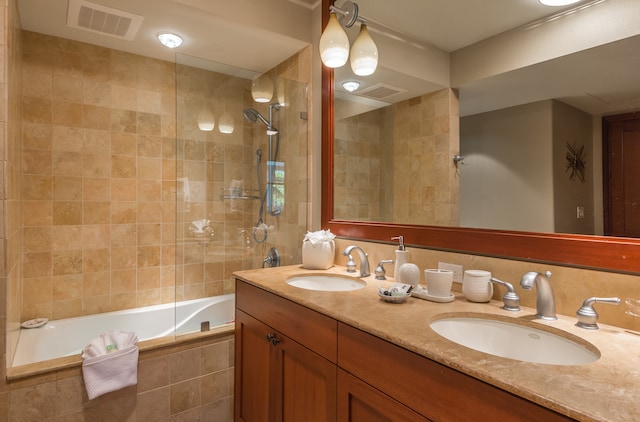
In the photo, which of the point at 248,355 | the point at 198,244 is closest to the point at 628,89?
the point at 248,355

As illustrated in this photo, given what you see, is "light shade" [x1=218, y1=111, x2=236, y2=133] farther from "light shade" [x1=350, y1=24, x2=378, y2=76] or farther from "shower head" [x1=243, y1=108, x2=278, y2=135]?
"light shade" [x1=350, y1=24, x2=378, y2=76]

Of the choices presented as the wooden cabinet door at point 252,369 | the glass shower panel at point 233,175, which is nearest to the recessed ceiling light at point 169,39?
the glass shower panel at point 233,175

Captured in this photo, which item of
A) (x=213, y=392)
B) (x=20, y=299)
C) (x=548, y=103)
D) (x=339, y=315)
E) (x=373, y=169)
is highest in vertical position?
(x=548, y=103)

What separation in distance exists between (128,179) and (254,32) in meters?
1.50

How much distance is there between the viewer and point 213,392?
→ 2.03m

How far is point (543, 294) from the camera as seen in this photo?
3.50 feet

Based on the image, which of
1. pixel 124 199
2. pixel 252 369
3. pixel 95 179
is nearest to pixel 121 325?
pixel 124 199

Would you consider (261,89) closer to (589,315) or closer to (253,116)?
(253,116)

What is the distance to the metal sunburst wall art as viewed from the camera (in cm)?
108

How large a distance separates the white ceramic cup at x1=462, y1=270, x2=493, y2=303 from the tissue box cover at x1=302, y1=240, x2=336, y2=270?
838 millimetres

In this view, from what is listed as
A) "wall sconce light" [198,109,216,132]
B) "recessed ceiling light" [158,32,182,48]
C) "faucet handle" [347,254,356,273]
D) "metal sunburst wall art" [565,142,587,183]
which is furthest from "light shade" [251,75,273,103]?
"metal sunburst wall art" [565,142,587,183]

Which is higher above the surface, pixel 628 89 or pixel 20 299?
pixel 628 89

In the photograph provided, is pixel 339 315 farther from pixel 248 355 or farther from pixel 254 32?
pixel 254 32

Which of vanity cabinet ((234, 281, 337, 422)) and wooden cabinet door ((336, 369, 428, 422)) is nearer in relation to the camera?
wooden cabinet door ((336, 369, 428, 422))
